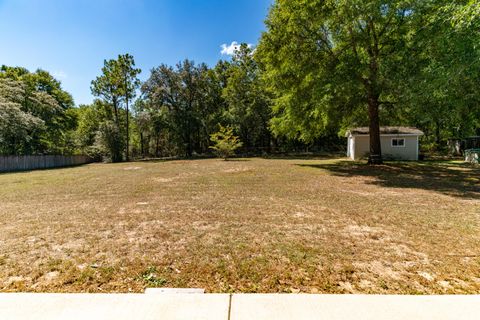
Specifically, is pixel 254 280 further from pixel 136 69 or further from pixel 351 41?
pixel 136 69

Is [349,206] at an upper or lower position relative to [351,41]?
lower

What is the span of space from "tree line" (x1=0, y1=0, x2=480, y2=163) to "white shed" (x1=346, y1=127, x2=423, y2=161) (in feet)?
7.79

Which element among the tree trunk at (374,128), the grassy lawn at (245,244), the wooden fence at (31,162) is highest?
the tree trunk at (374,128)

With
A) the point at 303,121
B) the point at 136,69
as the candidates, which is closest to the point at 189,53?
the point at 136,69

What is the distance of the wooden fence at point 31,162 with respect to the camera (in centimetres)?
1859

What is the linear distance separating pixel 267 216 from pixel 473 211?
465 centimetres

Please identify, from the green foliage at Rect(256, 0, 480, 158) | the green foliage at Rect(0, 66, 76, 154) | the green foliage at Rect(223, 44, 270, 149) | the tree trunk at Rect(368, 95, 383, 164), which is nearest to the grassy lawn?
the green foliage at Rect(256, 0, 480, 158)
